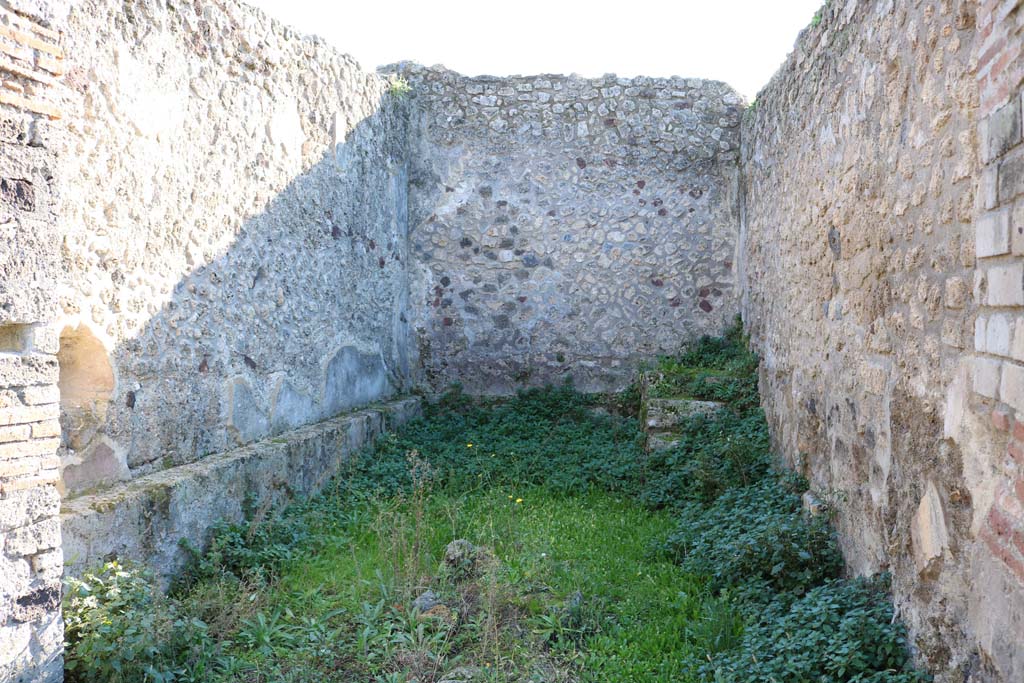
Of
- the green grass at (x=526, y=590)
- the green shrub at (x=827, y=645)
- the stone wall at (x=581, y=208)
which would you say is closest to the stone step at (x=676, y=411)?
the green grass at (x=526, y=590)

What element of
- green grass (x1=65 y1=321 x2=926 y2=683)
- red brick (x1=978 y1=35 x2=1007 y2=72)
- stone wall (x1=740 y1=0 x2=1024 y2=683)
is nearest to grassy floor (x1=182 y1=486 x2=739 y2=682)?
green grass (x1=65 y1=321 x2=926 y2=683)

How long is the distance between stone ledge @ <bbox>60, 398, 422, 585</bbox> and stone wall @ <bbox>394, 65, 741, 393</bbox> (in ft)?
9.29

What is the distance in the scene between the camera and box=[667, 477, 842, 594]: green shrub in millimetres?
4016

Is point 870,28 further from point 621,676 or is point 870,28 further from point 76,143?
point 76,143

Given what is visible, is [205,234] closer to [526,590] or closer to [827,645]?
[526,590]

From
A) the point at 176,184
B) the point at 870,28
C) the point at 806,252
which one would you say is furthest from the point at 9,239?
the point at 806,252

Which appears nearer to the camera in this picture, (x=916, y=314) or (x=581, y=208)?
(x=916, y=314)

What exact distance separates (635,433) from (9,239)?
5.83m

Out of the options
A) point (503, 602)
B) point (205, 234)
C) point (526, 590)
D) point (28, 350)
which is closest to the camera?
point (28, 350)

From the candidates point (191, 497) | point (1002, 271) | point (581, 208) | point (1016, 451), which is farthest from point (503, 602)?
point (581, 208)

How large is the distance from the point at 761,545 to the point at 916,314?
163 centimetres

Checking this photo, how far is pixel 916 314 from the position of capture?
306cm

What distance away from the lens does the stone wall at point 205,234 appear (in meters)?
4.12

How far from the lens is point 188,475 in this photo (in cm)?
455
